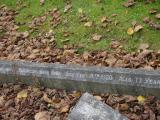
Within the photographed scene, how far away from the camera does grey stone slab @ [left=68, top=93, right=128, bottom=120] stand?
3318 mm

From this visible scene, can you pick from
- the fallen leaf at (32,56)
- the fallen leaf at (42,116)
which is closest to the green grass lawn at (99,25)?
the fallen leaf at (32,56)

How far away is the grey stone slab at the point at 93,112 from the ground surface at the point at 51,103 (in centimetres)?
41

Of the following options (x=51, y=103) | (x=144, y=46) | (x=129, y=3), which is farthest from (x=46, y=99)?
(x=129, y=3)

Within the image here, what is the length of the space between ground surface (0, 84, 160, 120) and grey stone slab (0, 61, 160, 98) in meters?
0.08

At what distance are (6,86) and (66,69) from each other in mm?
980

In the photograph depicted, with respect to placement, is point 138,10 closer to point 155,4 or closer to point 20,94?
point 155,4

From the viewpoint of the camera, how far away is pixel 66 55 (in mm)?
4754

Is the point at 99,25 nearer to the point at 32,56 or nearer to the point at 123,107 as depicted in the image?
the point at 32,56

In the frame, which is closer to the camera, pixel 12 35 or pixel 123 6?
pixel 123 6

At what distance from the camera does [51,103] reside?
4125 millimetres

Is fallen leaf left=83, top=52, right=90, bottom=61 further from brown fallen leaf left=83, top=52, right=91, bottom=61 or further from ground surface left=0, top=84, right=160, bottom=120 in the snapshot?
ground surface left=0, top=84, right=160, bottom=120

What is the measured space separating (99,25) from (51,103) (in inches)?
60.6

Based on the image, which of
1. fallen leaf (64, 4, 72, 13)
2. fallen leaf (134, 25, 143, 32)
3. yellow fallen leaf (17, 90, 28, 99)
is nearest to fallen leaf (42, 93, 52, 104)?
yellow fallen leaf (17, 90, 28, 99)

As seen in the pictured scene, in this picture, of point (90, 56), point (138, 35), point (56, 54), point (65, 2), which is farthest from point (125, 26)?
point (65, 2)
